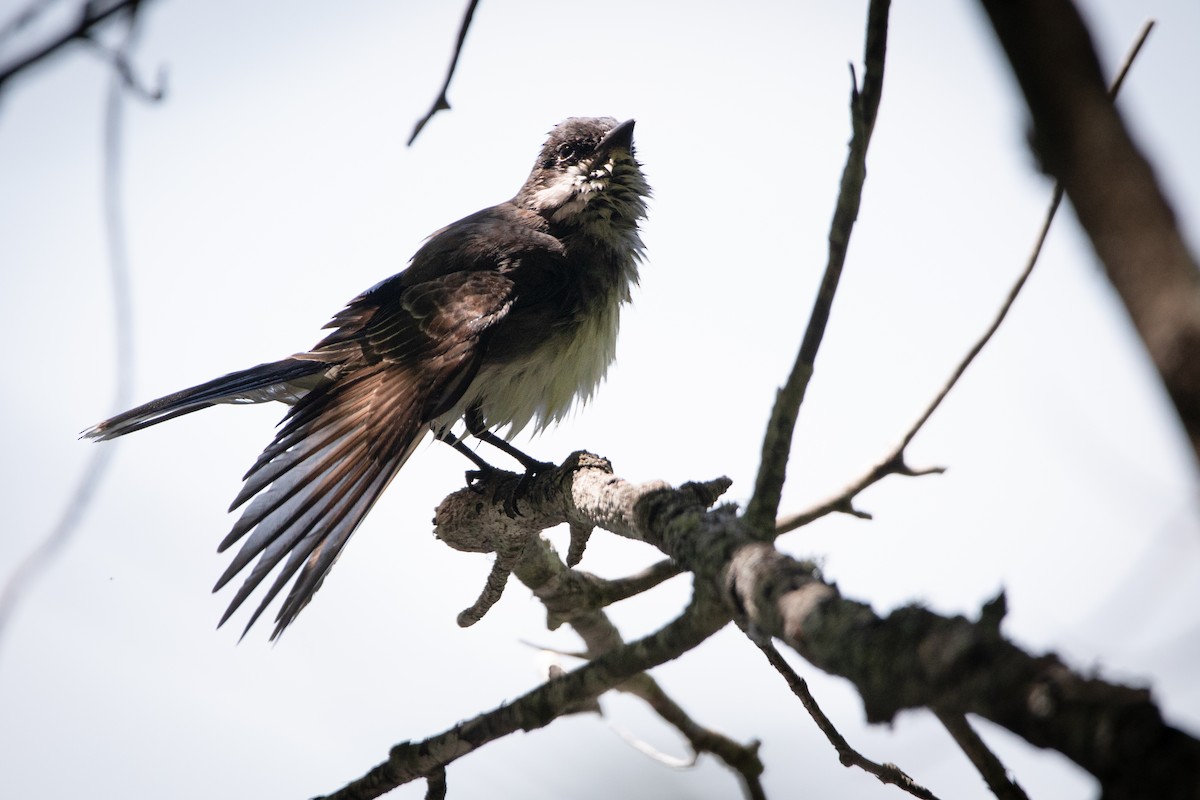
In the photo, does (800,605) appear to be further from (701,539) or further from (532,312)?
(532,312)

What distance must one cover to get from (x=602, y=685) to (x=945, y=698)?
0.81 metres

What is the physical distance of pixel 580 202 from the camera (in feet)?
15.3

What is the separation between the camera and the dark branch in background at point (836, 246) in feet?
5.56

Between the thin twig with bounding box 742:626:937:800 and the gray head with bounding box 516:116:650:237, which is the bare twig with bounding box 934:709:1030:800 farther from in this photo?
the gray head with bounding box 516:116:650:237

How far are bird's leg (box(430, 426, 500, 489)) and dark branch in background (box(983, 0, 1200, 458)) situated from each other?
327 centimetres

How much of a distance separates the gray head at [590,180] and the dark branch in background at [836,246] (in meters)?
2.89

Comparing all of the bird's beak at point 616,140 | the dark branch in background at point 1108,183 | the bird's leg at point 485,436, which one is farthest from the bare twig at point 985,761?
the bird's beak at point 616,140

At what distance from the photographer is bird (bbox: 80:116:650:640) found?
346 cm

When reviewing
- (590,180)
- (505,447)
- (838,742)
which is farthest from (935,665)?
(590,180)

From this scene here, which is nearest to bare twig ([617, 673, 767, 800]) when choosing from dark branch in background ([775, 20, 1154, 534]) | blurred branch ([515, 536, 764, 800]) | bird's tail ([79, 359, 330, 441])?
blurred branch ([515, 536, 764, 800])

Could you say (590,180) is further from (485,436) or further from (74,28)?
(74,28)

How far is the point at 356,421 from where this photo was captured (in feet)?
12.4

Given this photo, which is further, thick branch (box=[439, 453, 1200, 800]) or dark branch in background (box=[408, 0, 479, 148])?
dark branch in background (box=[408, 0, 479, 148])

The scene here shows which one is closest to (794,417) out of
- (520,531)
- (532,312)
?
(520,531)
